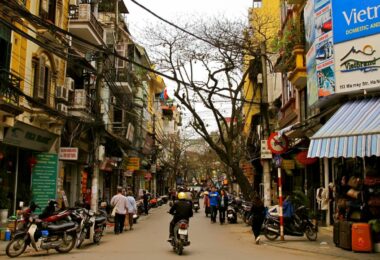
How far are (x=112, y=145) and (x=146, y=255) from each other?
23390 millimetres

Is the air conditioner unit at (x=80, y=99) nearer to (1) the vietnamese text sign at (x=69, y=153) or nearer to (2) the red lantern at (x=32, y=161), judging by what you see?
(1) the vietnamese text sign at (x=69, y=153)

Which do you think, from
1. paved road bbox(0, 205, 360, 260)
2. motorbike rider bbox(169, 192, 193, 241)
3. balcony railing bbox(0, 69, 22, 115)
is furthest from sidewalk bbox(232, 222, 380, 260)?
balcony railing bbox(0, 69, 22, 115)

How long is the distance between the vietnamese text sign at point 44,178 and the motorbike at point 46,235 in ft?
24.7

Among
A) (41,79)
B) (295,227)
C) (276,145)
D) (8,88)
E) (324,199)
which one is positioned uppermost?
(41,79)

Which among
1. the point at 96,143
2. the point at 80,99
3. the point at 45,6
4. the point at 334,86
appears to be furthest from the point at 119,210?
the point at 334,86

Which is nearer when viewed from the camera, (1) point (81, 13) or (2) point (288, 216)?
(2) point (288, 216)

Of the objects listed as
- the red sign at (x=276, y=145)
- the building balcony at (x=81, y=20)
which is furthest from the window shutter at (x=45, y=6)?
the red sign at (x=276, y=145)

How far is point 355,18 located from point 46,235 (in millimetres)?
10426

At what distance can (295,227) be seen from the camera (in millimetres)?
16062

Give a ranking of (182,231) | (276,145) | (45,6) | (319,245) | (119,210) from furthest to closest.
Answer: (45,6) → (119,210) → (276,145) → (319,245) → (182,231)

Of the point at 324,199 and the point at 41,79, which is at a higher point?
the point at 41,79

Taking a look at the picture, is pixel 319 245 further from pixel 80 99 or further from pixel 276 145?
pixel 80 99

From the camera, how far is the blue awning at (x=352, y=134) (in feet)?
35.2

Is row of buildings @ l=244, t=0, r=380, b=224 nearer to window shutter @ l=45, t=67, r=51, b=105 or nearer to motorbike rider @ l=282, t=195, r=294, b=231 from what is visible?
motorbike rider @ l=282, t=195, r=294, b=231
